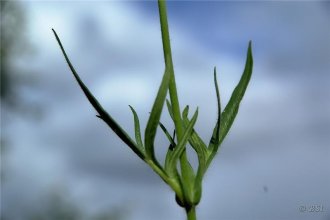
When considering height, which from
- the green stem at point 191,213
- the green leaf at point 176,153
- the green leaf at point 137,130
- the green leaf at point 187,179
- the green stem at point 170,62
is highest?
the green stem at point 170,62

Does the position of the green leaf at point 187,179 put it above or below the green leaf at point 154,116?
below

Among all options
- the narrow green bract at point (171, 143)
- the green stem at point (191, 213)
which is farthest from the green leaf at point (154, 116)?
the green stem at point (191, 213)

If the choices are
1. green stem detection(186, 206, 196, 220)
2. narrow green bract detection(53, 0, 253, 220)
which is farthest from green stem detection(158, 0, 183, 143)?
green stem detection(186, 206, 196, 220)

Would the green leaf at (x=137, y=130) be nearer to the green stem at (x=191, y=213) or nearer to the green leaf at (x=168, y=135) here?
the green leaf at (x=168, y=135)

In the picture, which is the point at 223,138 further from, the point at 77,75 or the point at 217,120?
the point at 77,75

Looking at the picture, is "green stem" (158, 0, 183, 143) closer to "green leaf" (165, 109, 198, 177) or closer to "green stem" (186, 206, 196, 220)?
"green leaf" (165, 109, 198, 177)
